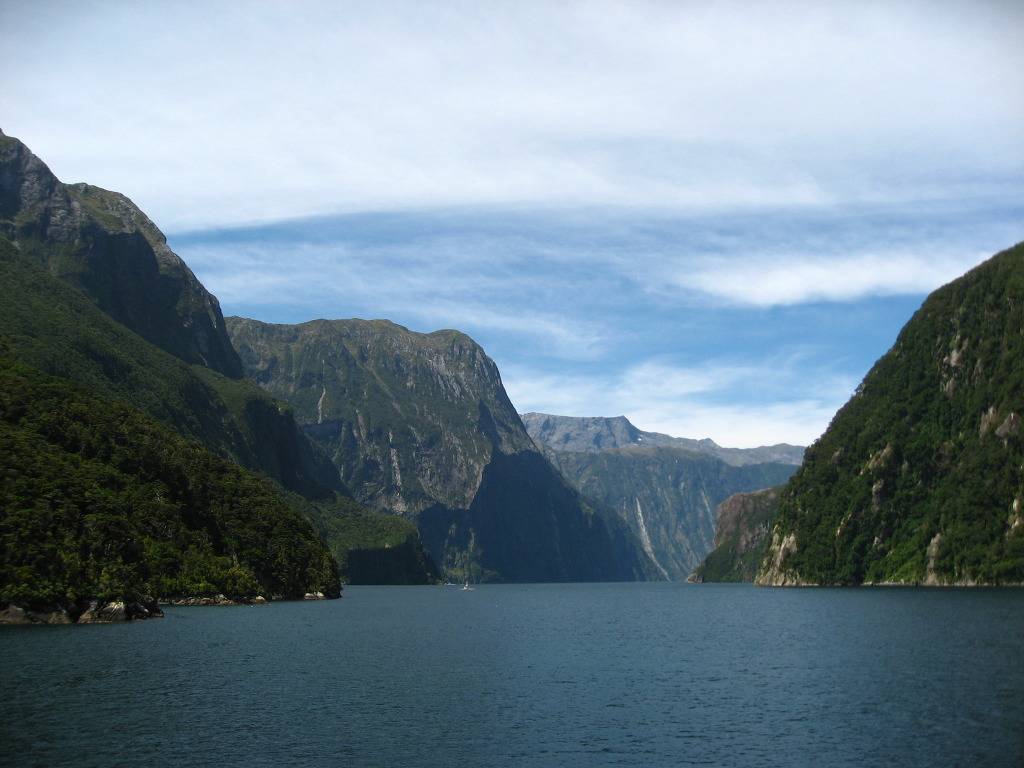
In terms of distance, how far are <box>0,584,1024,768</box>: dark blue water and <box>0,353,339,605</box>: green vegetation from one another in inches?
471

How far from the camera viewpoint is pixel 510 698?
73812mm

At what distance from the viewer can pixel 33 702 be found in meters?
65.5

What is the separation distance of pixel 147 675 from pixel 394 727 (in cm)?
3034

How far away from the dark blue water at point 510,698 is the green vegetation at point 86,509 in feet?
39.3

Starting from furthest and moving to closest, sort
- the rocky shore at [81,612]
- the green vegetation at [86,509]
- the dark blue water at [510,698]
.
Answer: the green vegetation at [86,509] → the rocky shore at [81,612] → the dark blue water at [510,698]

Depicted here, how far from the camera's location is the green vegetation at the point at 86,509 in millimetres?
129000

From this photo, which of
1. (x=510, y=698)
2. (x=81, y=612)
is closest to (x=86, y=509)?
(x=81, y=612)

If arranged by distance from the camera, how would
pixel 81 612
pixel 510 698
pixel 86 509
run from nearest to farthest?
pixel 510 698 → pixel 81 612 → pixel 86 509

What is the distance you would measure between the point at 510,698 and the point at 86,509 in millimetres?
98383

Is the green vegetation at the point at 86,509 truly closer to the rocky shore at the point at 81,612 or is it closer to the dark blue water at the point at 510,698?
the rocky shore at the point at 81,612

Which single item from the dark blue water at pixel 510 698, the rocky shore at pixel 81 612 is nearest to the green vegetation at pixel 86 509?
the rocky shore at pixel 81 612

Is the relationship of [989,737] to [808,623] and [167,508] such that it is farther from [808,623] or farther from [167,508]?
[167,508]

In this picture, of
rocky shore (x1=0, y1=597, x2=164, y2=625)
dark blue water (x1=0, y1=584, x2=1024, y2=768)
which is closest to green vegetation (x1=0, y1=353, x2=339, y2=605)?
rocky shore (x1=0, y1=597, x2=164, y2=625)

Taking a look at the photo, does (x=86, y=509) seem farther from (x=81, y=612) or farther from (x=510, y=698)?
(x=510, y=698)
